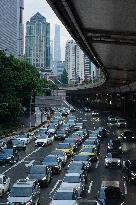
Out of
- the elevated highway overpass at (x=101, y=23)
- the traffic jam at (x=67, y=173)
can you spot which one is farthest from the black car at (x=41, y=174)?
the elevated highway overpass at (x=101, y=23)

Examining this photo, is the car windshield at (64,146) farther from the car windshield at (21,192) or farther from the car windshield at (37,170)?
the car windshield at (21,192)

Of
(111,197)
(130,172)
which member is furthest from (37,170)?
(111,197)

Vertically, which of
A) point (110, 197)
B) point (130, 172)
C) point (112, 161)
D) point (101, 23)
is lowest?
point (112, 161)

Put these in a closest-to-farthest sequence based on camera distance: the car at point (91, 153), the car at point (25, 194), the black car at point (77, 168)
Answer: the car at point (25, 194), the black car at point (77, 168), the car at point (91, 153)

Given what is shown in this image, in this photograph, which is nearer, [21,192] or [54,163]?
[21,192]

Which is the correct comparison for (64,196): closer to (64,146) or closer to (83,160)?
(83,160)

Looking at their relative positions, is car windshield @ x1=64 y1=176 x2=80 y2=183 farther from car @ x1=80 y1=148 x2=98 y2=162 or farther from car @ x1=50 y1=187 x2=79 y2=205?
car @ x1=80 y1=148 x2=98 y2=162

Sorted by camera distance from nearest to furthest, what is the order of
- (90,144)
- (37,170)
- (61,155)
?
(37,170) → (61,155) → (90,144)
